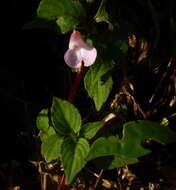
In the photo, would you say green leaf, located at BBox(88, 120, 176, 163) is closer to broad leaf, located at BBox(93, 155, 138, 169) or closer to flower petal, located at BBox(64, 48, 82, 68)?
broad leaf, located at BBox(93, 155, 138, 169)

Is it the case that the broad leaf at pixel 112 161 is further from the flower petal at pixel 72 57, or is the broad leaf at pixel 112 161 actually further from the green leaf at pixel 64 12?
the green leaf at pixel 64 12

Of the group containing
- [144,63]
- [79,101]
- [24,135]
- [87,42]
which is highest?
[87,42]

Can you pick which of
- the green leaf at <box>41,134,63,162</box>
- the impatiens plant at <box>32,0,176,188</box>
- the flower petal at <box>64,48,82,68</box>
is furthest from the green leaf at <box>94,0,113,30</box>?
the green leaf at <box>41,134,63,162</box>

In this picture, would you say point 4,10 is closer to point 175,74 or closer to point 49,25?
point 49,25

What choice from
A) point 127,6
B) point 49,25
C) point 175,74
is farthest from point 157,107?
point 49,25

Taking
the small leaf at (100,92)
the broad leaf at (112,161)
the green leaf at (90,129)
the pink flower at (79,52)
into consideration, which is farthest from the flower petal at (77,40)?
the broad leaf at (112,161)

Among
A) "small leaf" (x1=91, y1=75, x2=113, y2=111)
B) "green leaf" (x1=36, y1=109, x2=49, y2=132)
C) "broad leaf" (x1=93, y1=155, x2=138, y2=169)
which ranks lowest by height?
"broad leaf" (x1=93, y1=155, x2=138, y2=169)
